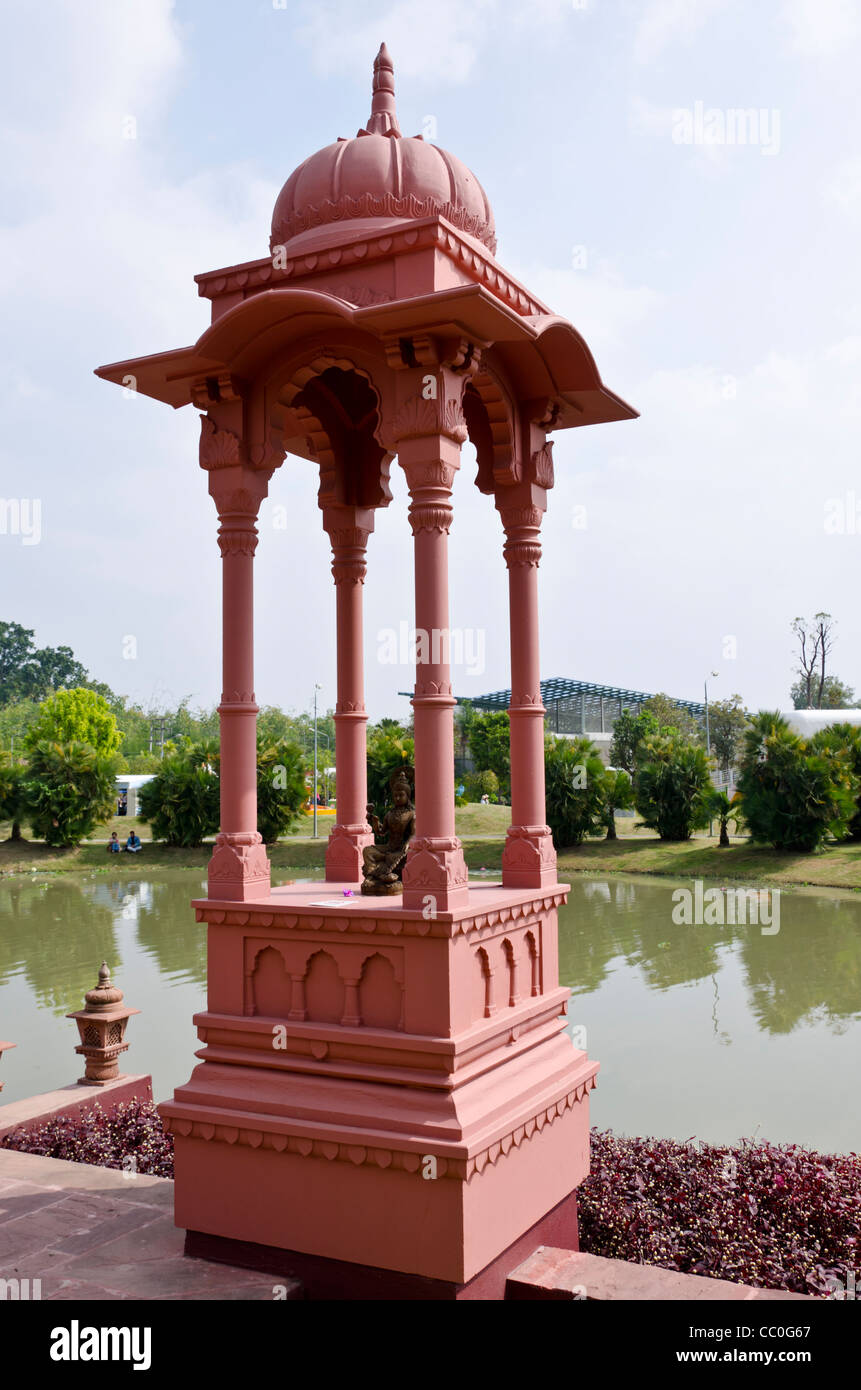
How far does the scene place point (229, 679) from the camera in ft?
14.3

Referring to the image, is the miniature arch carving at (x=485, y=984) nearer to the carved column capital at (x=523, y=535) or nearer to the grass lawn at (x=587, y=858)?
the carved column capital at (x=523, y=535)

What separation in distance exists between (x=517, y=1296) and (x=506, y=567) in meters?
3.09

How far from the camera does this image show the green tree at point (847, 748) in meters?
25.3

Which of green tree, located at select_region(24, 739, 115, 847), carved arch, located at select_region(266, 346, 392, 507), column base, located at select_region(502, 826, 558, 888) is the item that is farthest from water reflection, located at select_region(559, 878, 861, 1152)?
green tree, located at select_region(24, 739, 115, 847)

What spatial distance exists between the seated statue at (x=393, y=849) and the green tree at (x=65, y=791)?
100 ft

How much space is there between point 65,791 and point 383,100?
30.8 m

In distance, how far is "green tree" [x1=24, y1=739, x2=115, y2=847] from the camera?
3259cm

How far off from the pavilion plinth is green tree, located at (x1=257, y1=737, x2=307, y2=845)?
2607 cm

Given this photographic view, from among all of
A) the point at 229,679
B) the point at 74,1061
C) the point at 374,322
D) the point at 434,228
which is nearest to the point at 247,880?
the point at 229,679

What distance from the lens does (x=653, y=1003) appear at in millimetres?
12273

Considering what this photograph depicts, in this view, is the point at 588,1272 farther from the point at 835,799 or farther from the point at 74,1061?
the point at 835,799

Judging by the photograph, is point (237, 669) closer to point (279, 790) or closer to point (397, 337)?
point (397, 337)

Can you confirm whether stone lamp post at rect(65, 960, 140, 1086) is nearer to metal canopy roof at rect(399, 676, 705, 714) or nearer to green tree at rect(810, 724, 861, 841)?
green tree at rect(810, 724, 861, 841)
